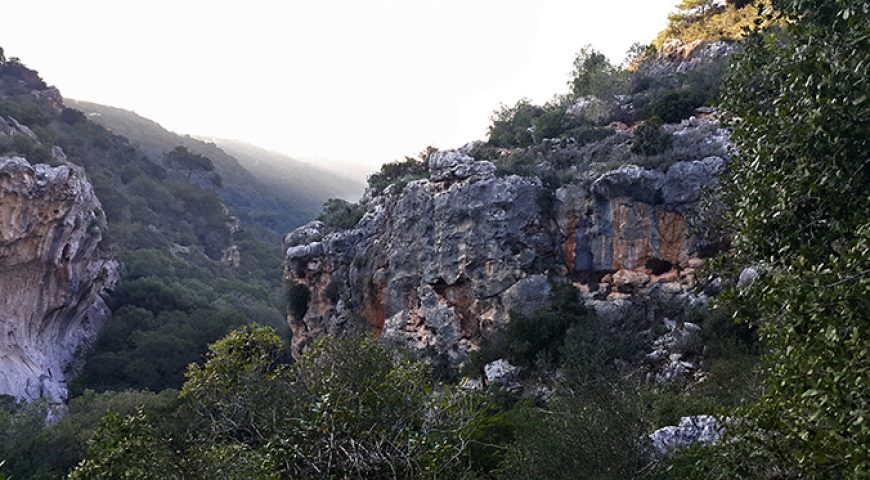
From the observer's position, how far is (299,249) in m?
31.2

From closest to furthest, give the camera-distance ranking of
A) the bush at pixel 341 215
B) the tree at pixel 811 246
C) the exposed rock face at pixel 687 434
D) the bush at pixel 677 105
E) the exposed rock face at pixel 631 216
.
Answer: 1. the tree at pixel 811 246
2. the exposed rock face at pixel 687 434
3. the exposed rock face at pixel 631 216
4. the bush at pixel 677 105
5. the bush at pixel 341 215

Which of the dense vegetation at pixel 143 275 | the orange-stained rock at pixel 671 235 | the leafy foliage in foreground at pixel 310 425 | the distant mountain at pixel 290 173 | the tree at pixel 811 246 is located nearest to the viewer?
the tree at pixel 811 246

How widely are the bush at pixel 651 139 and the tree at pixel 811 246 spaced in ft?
58.1

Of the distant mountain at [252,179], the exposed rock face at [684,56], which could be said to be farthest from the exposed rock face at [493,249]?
the distant mountain at [252,179]

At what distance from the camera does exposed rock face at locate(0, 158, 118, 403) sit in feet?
107

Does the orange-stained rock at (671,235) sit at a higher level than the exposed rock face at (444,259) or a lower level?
higher

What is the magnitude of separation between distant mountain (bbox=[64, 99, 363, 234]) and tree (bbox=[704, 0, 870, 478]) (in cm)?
8487

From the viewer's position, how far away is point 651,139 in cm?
2552

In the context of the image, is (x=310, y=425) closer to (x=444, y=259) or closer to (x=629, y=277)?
(x=629, y=277)

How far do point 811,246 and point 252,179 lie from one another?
384 ft

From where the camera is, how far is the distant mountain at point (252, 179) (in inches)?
3824

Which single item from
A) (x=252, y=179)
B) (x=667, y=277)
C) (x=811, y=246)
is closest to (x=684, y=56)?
(x=667, y=277)

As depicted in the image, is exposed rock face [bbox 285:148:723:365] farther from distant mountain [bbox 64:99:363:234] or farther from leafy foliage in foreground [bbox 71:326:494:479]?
distant mountain [bbox 64:99:363:234]

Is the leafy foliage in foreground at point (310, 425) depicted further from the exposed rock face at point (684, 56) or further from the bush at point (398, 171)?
the exposed rock face at point (684, 56)
